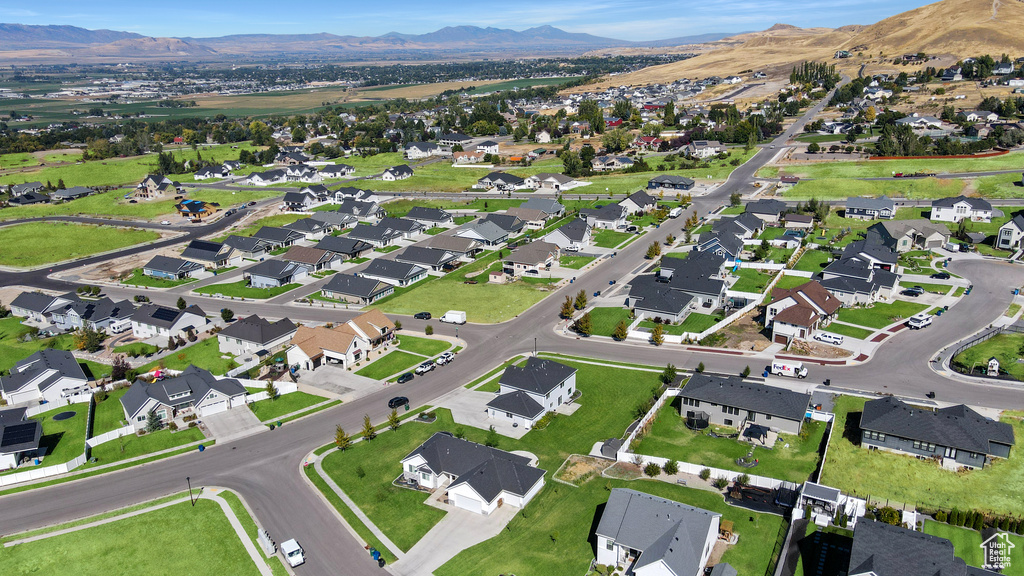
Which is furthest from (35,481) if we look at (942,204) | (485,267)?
(942,204)

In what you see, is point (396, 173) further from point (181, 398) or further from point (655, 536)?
point (655, 536)

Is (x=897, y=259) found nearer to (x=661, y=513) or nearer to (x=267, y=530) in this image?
(x=661, y=513)

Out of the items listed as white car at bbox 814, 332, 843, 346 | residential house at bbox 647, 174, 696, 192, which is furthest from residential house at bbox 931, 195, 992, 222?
white car at bbox 814, 332, 843, 346

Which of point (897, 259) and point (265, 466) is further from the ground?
point (897, 259)

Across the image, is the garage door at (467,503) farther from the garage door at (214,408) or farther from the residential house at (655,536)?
the garage door at (214,408)

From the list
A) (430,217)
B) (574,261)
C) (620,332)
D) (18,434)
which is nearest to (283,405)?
(18,434)

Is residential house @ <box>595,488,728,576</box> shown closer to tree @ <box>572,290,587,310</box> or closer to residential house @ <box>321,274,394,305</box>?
tree @ <box>572,290,587,310</box>
